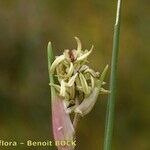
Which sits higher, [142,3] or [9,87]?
[142,3]

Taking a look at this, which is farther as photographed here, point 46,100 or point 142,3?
point 142,3

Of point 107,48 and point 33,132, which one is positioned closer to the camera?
point 33,132

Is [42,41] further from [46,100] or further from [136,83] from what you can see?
[136,83]

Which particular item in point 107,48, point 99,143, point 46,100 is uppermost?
point 107,48

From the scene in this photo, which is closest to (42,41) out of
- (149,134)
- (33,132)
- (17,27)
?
(17,27)

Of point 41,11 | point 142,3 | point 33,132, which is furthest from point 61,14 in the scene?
point 33,132

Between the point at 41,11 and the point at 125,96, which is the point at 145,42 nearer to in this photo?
the point at 125,96
